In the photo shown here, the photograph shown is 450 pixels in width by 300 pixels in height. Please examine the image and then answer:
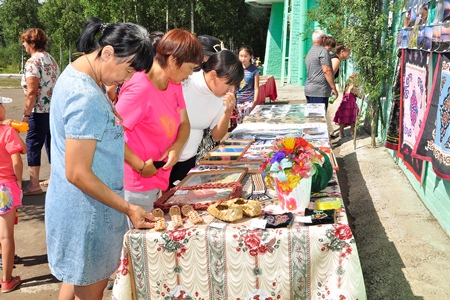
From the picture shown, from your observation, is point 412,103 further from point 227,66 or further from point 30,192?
point 30,192

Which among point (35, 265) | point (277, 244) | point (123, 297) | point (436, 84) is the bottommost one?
point (35, 265)

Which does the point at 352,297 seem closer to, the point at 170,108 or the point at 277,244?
the point at 277,244

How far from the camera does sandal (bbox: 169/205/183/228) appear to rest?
7.48ft

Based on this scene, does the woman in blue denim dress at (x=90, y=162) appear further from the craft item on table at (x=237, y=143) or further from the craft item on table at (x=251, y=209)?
the craft item on table at (x=237, y=143)

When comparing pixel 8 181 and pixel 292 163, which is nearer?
pixel 292 163

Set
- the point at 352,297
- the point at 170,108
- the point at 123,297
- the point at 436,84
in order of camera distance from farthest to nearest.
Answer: the point at 436,84 < the point at 170,108 < the point at 123,297 < the point at 352,297

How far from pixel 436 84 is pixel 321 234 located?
239cm

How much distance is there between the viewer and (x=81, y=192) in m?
1.97

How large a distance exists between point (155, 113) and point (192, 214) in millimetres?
588

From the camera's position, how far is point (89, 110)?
1.83m

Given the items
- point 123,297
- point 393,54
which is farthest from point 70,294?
point 393,54

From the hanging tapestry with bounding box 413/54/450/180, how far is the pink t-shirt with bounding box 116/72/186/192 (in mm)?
1964

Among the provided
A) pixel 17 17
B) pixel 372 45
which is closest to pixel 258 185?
pixel 372 45

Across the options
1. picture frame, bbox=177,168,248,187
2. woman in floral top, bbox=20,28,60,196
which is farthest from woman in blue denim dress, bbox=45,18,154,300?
woman in floral top, bbox=20,28,60,196
